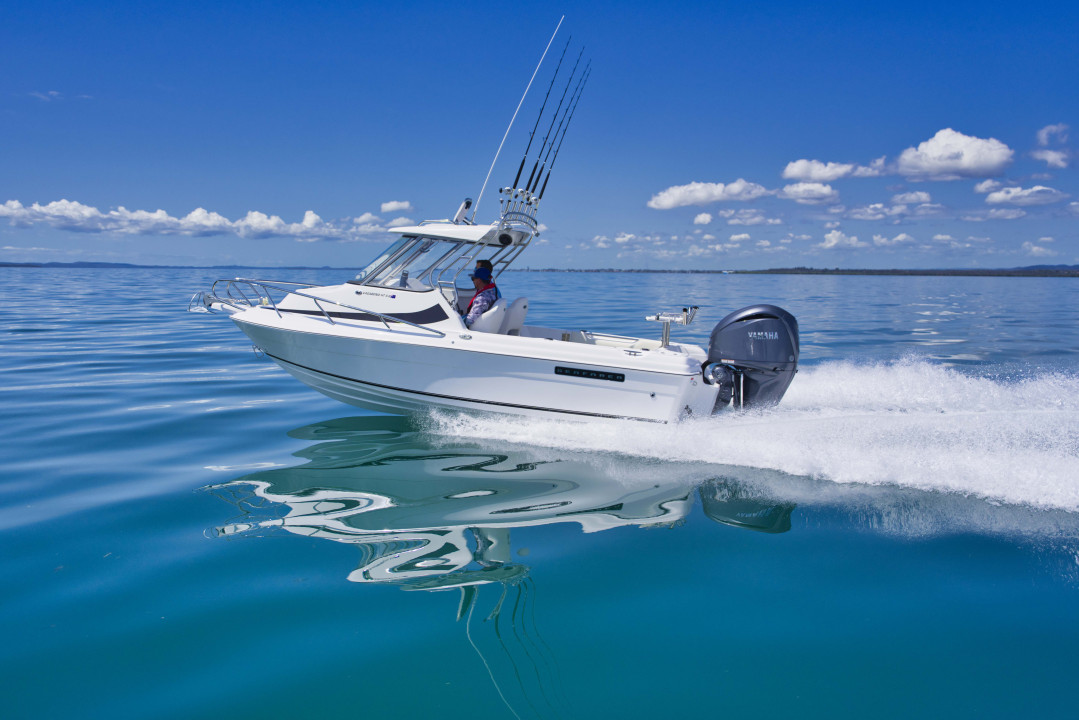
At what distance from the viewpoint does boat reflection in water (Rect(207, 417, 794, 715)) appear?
331cm

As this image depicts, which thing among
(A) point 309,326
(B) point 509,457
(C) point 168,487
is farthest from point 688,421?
(C) point 168,487

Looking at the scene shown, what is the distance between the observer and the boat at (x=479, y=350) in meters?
6.06

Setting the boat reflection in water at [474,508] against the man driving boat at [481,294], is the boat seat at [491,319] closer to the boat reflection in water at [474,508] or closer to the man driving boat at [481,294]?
the man driving boat at [481,294]

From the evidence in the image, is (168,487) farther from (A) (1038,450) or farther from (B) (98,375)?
(A) (1038,450)

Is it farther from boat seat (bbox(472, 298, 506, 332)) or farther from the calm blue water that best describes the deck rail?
the calm blue water

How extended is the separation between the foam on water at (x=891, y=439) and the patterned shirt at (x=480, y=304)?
1.05 m

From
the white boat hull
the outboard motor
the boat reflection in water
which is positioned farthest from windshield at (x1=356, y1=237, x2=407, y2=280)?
the outboard motor

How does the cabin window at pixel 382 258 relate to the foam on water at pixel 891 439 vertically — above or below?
above

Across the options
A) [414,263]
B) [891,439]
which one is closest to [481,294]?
[414,263]

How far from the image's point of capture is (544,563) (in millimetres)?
3816

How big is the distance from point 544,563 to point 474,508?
0.99 metres

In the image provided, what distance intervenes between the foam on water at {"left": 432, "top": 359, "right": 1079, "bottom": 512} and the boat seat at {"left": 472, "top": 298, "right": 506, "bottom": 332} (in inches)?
36.8

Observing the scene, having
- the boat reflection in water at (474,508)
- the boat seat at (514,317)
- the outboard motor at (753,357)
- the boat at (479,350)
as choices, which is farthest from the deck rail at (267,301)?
the outboard motor at (753,357)

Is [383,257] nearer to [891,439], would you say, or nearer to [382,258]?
[382,258]
